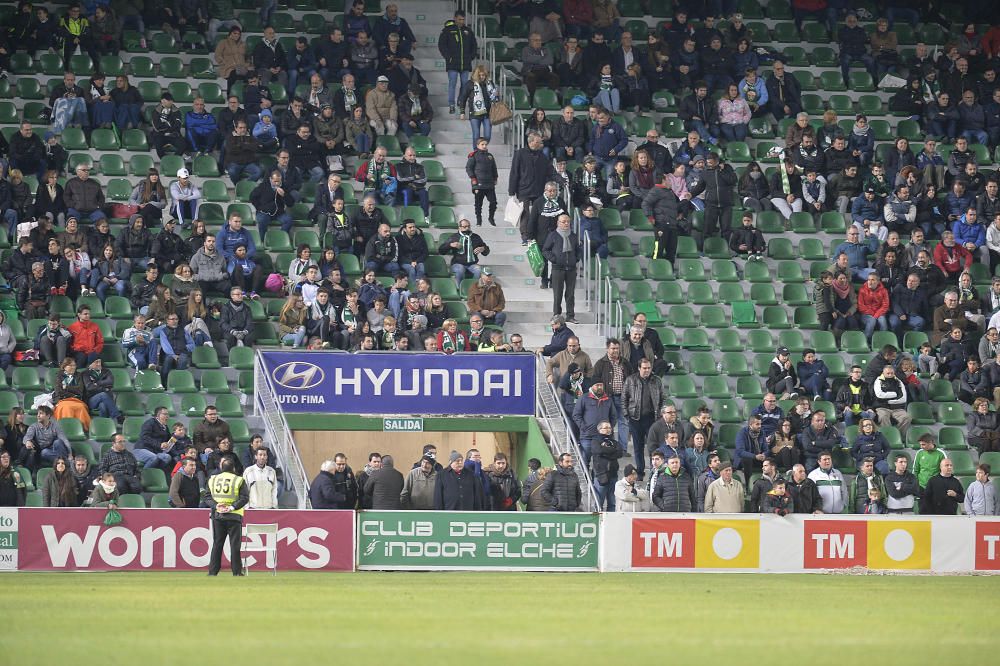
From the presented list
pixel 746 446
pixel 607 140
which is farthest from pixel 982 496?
pixel 607 140

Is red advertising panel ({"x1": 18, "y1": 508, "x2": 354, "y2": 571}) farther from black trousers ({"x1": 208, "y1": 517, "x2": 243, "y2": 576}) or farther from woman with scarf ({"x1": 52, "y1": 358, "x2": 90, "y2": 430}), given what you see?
woman with scarf ({"x1": 52, "y1": 358, "x2": 90, "y2": 430})

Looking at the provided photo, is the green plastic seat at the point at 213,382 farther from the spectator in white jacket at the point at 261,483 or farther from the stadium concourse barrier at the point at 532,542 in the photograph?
the stadium concourse barrier at the point at 532,542

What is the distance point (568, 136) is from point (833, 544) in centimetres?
1078

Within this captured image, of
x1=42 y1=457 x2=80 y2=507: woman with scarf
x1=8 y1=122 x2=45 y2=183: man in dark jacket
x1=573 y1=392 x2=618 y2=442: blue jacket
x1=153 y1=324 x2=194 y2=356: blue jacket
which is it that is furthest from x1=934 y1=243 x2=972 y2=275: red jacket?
x1=8 y1=122 x2=45 y2=183: man in dark jacket

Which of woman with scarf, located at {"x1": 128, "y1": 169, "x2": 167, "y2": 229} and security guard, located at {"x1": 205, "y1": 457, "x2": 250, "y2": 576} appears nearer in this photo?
security guard, located at {"x1": 205, "y1": 457, "x2": 250, "y2": 576}

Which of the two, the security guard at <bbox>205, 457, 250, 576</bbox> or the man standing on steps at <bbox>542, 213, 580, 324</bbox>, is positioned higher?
the man standing on steps at <bbox>542, 213, 580, 324</bbox>

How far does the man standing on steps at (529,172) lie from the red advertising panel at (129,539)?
29.3 feet

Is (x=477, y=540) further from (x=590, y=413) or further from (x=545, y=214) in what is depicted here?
(x=545, y=214)

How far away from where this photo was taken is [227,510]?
1984 cm

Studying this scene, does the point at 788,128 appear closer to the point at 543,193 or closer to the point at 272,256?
the point at 543,193

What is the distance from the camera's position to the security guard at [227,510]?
65.2 ft

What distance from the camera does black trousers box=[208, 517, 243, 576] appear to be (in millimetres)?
20000

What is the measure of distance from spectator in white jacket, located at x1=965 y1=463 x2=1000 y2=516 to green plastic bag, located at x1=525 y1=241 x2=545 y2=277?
8252 millimetres

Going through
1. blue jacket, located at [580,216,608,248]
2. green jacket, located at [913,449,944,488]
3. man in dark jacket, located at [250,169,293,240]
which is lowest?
green jacket, located at [913,449,944,488]
